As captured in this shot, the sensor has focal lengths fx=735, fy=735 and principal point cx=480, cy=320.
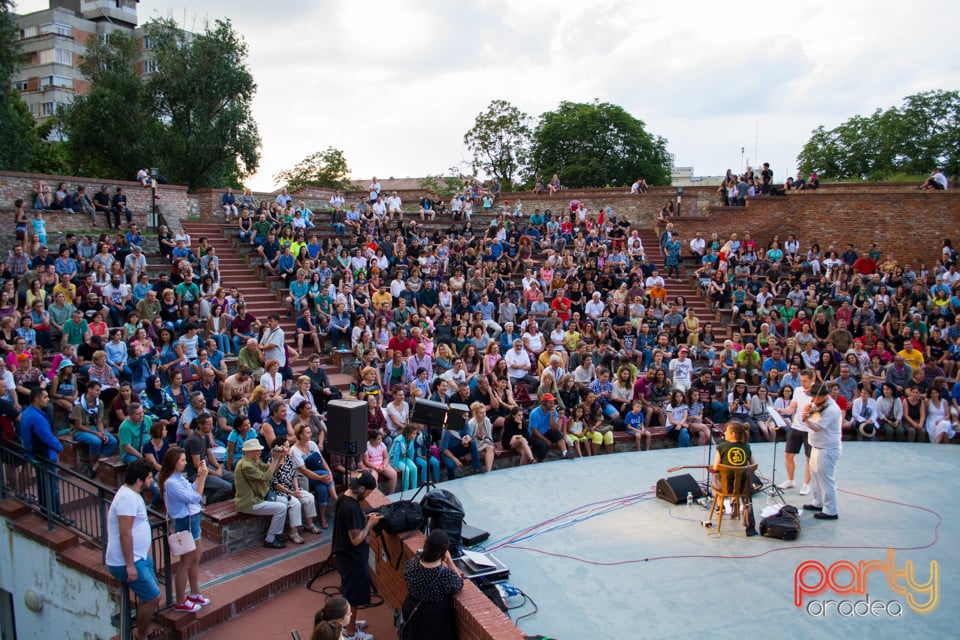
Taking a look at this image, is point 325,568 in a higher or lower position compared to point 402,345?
lower

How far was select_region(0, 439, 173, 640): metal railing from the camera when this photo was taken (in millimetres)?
6621

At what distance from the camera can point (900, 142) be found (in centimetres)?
3891

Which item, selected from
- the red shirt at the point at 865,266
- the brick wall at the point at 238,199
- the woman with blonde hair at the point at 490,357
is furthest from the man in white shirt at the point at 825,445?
the brick wall at the point at 238,199

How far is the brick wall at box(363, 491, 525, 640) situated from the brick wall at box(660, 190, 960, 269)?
58.2 feet

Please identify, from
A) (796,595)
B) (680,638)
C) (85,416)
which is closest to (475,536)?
(680,638)

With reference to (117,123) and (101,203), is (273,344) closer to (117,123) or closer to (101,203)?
(101,203)

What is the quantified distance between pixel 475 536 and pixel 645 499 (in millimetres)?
2487

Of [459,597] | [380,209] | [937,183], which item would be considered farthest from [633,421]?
[937,183]

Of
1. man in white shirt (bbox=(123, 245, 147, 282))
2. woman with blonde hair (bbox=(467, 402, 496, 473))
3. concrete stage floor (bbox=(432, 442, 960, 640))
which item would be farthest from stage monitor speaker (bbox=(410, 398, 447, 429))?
man in white shirt (bbox=(123, 245, 147, 282))

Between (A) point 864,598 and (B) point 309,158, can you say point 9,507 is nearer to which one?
(A) point 864,598

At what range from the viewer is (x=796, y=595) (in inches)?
252

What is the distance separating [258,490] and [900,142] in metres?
41.5

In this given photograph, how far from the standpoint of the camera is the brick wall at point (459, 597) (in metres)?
4.95

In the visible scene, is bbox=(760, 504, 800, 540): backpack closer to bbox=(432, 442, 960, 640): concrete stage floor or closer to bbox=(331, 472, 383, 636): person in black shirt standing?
bbox=(432, 442, 960, 640): concrete stage floor
